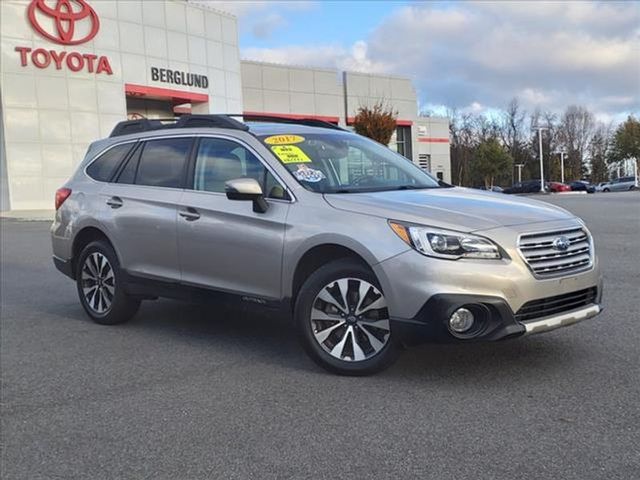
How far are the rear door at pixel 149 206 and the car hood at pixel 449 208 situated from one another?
65.8 inches

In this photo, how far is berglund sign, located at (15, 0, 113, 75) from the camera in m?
29.2

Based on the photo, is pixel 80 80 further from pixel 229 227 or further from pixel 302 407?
pixel 302 407

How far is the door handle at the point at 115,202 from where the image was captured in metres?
6.27

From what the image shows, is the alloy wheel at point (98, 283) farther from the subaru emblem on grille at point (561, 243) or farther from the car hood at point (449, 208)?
the subaru emblem on grille at point (561, 243)

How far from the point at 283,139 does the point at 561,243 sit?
230 centimetres

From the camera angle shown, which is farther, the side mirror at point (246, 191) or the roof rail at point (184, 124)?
the roof rail at point (184, 124)

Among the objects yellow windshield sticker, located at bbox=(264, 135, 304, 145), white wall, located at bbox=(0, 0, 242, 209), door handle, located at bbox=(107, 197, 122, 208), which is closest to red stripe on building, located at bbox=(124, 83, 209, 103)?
white wall, located at bbox=(0, 0, 242, 209)

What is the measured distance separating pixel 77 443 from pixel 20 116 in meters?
28.7

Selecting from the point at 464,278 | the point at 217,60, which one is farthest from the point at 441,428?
the point at 217,60

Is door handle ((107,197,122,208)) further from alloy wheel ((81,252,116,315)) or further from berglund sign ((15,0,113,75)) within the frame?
berglund sign ((15,0,113,75))

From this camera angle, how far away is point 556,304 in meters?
4.33

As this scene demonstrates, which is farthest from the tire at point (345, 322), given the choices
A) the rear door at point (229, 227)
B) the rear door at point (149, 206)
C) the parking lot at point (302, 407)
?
the rear door at point (149, 206)

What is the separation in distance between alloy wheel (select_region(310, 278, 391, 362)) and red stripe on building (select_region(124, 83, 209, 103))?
30399mm

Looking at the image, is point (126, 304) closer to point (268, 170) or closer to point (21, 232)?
point (268, 170)
